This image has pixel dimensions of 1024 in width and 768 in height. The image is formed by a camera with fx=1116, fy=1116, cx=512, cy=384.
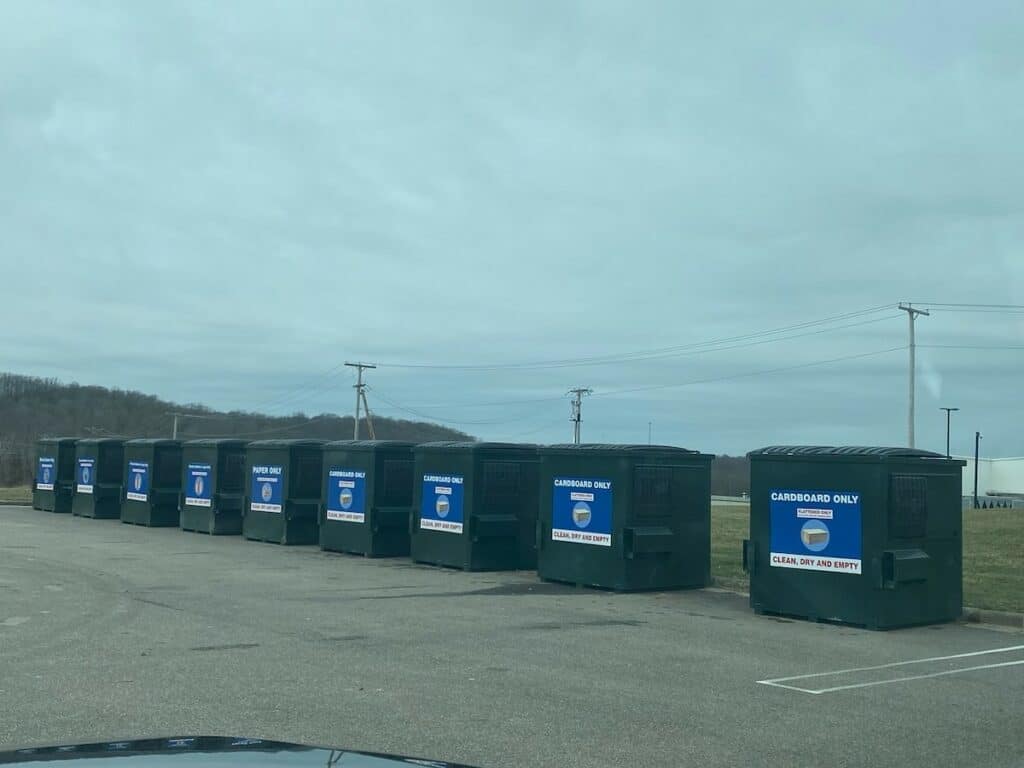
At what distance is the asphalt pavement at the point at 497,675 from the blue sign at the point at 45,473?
1809cm

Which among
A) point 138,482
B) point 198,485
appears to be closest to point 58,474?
point 138,482

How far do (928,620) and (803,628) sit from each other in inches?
64.8

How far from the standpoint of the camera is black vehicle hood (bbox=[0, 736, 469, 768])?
10.3ft

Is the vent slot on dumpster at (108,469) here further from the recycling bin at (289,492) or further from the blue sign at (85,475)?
the recycling bin at (289,492)

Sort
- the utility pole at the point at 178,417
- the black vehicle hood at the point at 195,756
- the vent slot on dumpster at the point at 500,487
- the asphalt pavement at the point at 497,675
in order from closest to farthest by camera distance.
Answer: the black vehicle hood at the point at 195,756 → the asphalt pavement at the point at 497,675 → the vent slot on dumpster at the point at 500,487 → the utility pole at the point at 178,417

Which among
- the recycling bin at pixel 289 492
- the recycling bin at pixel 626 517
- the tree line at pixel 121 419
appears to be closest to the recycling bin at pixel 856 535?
the recycling bin at pixel 626 517

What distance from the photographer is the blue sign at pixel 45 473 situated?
1292 inches

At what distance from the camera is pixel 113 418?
89.4m

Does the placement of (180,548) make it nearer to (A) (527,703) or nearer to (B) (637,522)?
(B) (637,522)

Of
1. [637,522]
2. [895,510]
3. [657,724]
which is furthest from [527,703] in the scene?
[637,522]

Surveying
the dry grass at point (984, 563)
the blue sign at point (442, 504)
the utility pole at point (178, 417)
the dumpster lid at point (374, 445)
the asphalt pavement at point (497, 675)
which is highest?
the utility pole at point (178, 417)

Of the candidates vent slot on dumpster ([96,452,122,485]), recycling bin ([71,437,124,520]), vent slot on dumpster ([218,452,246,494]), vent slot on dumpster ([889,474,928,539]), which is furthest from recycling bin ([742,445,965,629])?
vent slot on dumpster ([96,452,122,485])

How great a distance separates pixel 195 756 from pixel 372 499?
1692cm

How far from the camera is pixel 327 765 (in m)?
3.20
